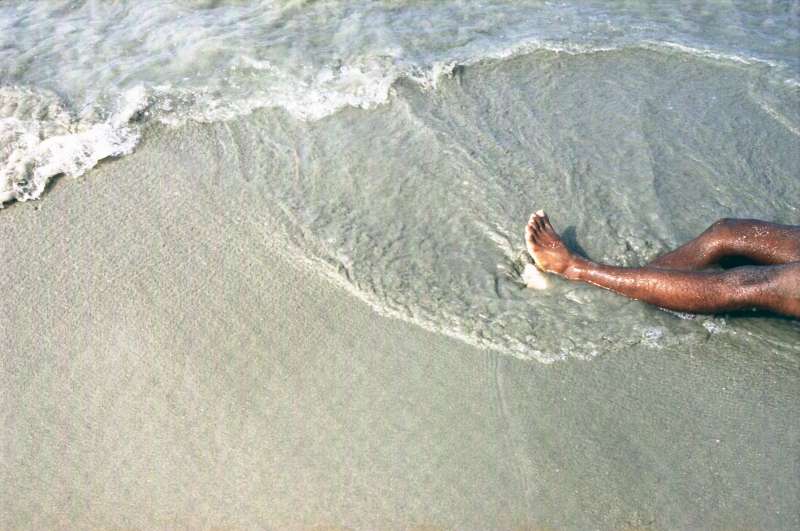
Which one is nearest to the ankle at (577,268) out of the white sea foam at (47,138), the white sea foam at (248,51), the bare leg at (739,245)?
the bare leg at (739,245)

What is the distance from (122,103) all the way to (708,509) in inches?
138

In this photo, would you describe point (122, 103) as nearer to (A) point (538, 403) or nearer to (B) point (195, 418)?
(B) point (195, 418)

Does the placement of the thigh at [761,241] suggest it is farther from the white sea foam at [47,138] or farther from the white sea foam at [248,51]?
the white sea foam at [47,138]

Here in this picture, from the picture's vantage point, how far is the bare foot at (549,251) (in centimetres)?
308

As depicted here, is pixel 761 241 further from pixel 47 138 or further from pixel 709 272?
pixel 47 138

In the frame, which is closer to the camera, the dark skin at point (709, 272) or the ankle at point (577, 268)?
the dark skin at point (709, 272)

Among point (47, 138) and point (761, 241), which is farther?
point (47, 138)

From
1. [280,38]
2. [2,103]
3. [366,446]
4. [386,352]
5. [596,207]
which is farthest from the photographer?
[280,38]

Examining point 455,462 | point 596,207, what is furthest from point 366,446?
point 596,207

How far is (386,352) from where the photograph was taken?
8.93 feet

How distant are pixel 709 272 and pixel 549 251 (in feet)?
2.06

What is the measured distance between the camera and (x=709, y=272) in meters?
2.89

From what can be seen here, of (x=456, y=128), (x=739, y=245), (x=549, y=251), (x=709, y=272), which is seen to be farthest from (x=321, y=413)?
(x=456, y=128)

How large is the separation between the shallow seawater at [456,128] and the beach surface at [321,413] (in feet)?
0.56
